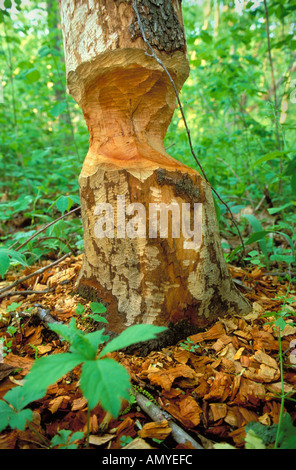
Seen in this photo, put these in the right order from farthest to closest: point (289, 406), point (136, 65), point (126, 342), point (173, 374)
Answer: point (136, 65)
point (173, 374)
point (289, 406)
point (126, 342)

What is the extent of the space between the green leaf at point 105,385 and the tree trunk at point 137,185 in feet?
2.16

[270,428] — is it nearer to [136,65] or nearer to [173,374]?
[173,374]

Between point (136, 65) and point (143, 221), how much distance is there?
0.73 meters

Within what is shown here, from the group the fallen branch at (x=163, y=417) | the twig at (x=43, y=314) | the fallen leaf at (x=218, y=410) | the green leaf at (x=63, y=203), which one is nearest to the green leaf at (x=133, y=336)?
the fallen branch at (x=163, y=417)

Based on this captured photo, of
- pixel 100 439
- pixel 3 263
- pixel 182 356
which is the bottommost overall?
pixel 100 439

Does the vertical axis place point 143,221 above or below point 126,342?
above

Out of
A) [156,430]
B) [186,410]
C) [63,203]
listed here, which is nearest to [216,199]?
[63,203]

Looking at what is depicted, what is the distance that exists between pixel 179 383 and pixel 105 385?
60 centimetres

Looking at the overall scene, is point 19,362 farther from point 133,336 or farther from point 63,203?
point 63,203

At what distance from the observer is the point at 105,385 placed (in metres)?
0.64

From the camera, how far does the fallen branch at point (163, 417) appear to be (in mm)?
892

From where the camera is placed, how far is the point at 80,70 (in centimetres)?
130

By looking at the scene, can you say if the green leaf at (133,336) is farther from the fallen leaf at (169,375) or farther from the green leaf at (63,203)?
the green leaf at (63,203)
